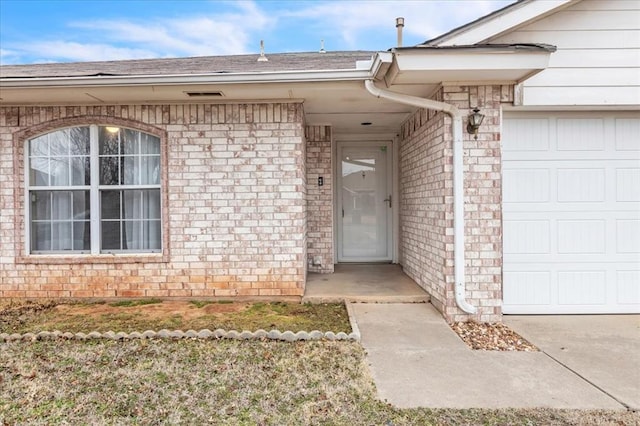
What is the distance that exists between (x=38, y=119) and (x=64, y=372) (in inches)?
140

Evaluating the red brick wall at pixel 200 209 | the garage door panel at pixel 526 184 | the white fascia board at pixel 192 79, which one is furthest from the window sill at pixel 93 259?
the garage door panel at pixel 526 184

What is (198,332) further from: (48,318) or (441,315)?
(441,315)

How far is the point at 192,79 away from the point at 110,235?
2465mm

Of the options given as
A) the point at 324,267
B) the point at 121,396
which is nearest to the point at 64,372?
the point at 121,396

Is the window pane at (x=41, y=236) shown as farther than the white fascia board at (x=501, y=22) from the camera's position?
Yes

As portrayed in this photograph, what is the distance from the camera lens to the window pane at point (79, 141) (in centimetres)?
491

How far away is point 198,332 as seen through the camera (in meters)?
3.63

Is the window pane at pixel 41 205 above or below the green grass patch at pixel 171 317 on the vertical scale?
above

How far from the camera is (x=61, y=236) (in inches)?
197

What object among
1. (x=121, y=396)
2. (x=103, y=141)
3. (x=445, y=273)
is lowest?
(x=121, y=396)

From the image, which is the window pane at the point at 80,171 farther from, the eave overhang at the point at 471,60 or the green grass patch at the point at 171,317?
the eave overhang at the point at 471,60

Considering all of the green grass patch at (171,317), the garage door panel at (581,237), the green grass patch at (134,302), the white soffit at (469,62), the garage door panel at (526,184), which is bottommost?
the green grass patch at (171,317)

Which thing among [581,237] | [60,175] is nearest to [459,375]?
[581,237]

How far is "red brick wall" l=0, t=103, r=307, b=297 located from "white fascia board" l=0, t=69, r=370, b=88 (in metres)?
0.69
